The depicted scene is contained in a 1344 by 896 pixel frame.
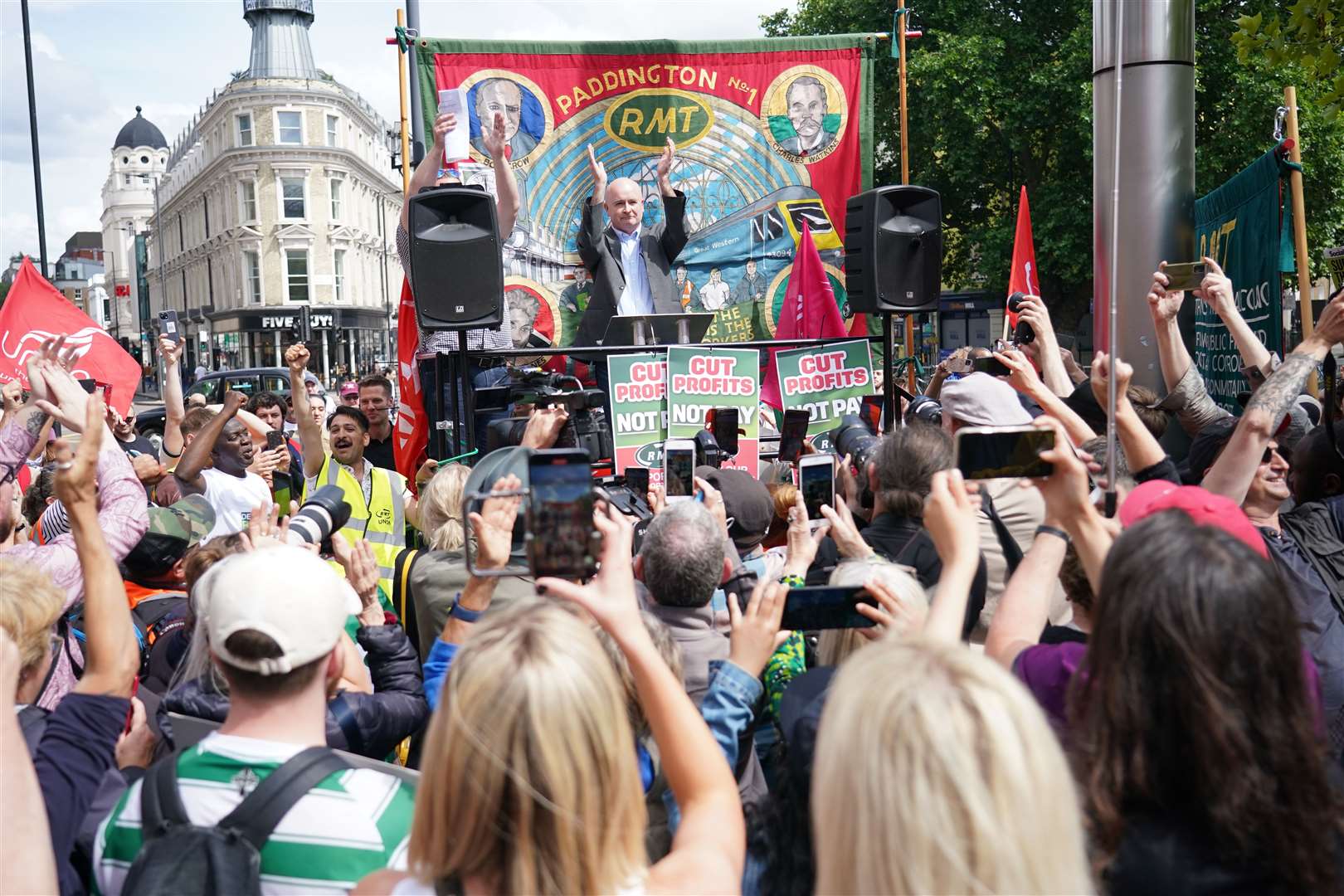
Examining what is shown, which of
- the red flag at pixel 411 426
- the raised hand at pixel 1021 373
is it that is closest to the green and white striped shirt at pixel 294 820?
the raised hand at pixel 1021 373

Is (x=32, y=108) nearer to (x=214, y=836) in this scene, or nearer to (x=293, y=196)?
(x=214, y=836)

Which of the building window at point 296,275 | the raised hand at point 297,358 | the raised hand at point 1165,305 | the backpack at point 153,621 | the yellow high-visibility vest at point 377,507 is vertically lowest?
the backpack at point 153,621

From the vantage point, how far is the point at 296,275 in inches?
2404

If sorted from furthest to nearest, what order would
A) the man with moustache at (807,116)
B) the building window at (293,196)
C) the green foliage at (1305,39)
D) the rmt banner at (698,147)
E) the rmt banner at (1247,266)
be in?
the building window at (293,196) < the man with moustache at (807,116) < the rmt banner at (698,147) < the green foliage at (1305,39) < the rmt banner at (1247,266)

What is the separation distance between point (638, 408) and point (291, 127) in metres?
59.5

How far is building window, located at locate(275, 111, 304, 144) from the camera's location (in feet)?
197

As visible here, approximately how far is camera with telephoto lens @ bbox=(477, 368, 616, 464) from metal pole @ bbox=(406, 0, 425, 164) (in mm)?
2653

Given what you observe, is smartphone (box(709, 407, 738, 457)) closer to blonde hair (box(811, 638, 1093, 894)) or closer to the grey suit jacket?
the grey suit jacket

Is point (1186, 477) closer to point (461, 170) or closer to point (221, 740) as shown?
point (221, 740)

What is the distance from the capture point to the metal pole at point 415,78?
9055 mm

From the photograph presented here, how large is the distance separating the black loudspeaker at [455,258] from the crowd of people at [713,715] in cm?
332

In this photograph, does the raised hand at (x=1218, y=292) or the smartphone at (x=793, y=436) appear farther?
the smartphone at (x=793, y=436)

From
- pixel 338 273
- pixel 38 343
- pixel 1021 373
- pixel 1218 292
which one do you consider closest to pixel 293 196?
pixel 338 273

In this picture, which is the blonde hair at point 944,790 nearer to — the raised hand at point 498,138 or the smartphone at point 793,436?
the smartphone at point 793,436
